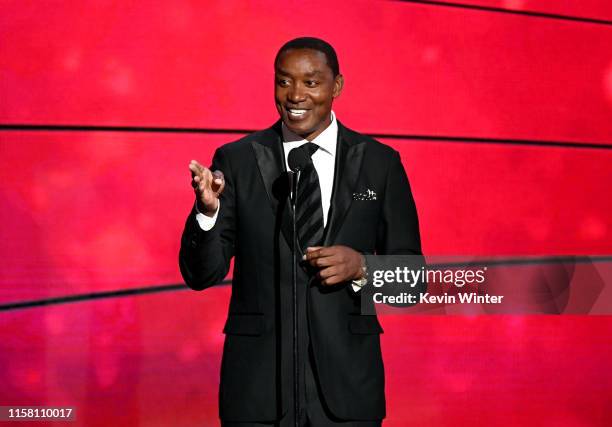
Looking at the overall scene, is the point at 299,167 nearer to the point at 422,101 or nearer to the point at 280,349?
the point at 280,349

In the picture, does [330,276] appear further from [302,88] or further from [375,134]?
[375,134]

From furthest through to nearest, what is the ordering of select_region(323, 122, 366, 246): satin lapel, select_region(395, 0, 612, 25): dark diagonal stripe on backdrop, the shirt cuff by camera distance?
1. select_region(395, 0, 612, 25): dark diagonal stripe on backdrop
2. select_region(323, 122, 366, 246): satin lapel
3. the shirt cuff

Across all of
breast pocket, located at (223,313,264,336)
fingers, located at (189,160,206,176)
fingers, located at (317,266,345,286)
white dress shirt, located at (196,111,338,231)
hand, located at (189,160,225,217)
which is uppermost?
white dress shirt, located at (196,111,338,231)

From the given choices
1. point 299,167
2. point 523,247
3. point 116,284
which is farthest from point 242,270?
point 523,247

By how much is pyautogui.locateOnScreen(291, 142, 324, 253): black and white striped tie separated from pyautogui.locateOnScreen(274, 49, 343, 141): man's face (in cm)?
6

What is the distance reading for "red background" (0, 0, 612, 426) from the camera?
102 inches

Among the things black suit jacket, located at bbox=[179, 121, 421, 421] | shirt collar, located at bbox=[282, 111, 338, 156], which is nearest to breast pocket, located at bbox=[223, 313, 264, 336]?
black suit jacket, located at bbox=[179, 121, 421, 421]

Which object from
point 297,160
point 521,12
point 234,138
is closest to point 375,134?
point 234,138

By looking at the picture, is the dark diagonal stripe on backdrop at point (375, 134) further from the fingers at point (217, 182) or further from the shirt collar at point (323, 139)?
the fingers at point (217, 182)

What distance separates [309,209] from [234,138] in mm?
945

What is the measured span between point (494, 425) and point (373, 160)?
132cm

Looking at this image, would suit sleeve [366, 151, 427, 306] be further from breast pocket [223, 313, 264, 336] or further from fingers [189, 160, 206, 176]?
fingers [189, 160, 206, 176]

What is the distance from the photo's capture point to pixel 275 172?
1.80 meters

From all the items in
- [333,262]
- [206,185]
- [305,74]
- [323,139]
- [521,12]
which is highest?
[521,12]
